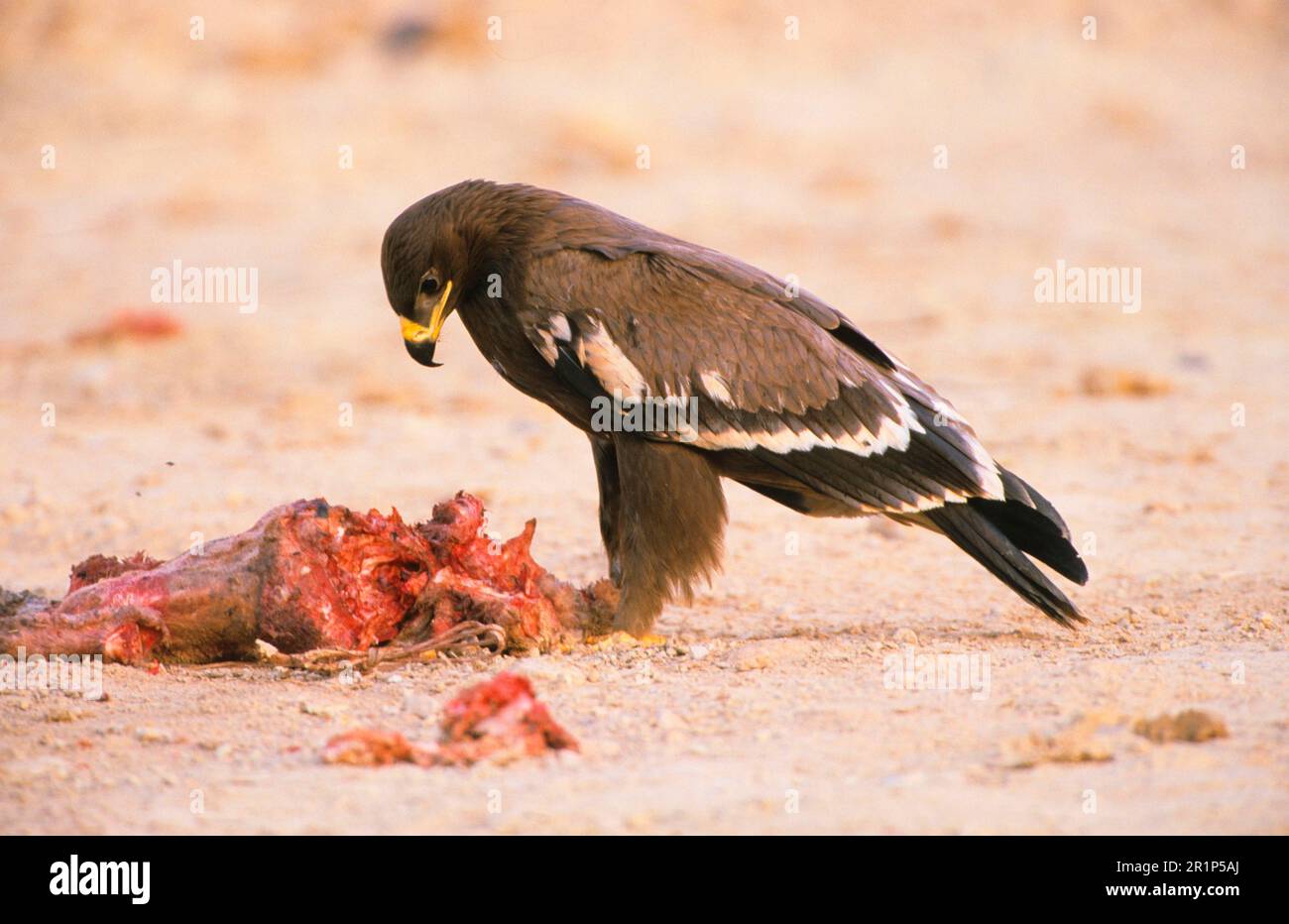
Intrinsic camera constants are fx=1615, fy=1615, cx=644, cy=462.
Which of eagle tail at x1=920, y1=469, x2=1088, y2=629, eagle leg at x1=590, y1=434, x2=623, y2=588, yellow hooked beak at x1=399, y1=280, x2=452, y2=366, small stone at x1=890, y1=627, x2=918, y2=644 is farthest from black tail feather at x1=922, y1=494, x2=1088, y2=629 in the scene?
yellow hooked beak at x1=399, y1=280, x2=452, y2=366

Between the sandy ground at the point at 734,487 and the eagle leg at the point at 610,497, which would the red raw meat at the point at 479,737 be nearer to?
the sandy ground at the point at 734,487

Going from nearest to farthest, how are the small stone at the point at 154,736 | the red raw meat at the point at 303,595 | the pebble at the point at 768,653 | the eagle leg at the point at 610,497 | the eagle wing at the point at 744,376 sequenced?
1. the small stone at the point at 154,736
2. the red raw meat at the point at 303,595
3. the pebble at the point at 768,653
4. the eagle wing at the point at 744,376
5. the eagle leg at the point at 610,497

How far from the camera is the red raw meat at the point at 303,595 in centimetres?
536

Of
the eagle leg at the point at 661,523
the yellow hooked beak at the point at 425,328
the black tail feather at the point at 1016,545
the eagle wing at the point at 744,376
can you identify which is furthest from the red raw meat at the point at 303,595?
the black tail feather at the point at 1016,545

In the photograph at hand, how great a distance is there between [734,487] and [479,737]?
15.4 feet

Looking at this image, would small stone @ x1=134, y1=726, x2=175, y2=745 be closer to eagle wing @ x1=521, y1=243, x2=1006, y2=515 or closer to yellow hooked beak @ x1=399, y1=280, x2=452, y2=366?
yellow hooked beak @ x1=399, y1=280, x2=452, y2=366

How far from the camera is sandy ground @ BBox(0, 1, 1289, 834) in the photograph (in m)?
4.26

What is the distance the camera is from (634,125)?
733 inches

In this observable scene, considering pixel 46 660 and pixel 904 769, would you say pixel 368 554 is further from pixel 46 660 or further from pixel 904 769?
pixel 904 769

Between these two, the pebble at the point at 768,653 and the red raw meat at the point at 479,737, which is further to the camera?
the pebble at the point at 768,653

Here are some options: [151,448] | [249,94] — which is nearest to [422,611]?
[151,448]

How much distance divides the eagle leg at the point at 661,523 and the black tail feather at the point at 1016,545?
2.71 ft

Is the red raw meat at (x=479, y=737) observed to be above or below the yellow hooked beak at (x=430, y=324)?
below
